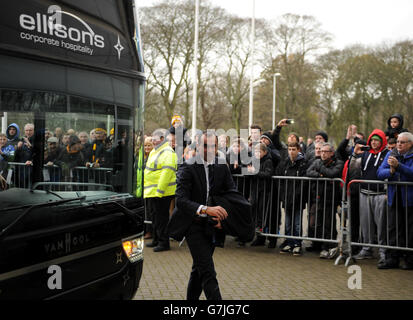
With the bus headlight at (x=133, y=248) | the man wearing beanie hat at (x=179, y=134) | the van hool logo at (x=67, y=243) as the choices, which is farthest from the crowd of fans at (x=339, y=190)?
the van hool logo at (x=67, y=243)

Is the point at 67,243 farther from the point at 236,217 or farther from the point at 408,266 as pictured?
the point at 408,266

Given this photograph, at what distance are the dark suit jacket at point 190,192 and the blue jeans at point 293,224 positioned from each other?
3.60 meters

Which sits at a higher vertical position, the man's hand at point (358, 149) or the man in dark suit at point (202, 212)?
the man's hand at point (358, 149)

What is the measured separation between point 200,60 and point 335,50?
12.1 m

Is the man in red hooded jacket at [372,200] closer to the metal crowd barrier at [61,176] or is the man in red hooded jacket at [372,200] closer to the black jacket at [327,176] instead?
the black jacket at [327,176]

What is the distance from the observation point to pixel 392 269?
21.6ft

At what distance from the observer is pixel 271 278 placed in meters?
5.98

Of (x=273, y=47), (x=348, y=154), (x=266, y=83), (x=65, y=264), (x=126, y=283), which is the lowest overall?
(x=126, y=283)

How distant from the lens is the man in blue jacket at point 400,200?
6539mm

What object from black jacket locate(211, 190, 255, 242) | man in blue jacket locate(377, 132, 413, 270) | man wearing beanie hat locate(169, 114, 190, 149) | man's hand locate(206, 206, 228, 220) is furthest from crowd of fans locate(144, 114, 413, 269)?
man's hand locate(206, 206, 228, 220)

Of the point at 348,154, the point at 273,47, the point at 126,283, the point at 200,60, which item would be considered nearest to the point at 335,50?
the point at 273,47

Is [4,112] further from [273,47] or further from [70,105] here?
[273,47]

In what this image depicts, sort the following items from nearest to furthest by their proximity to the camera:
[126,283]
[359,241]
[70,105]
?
[70,105], [126,283], [359,241]

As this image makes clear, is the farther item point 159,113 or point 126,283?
point 159,113
